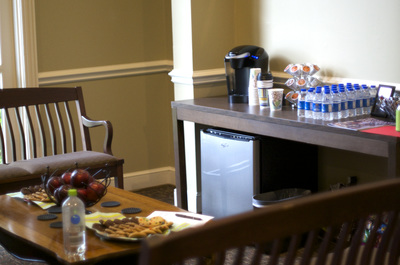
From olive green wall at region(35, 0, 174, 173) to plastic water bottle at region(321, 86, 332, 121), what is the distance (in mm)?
1904

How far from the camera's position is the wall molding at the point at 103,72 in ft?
13.6

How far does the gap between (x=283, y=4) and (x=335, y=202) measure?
2.78m

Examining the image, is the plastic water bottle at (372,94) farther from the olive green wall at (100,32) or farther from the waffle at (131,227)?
the olive green wall at (100,32)

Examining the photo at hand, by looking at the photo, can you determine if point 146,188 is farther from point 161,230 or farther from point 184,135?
point 161,230

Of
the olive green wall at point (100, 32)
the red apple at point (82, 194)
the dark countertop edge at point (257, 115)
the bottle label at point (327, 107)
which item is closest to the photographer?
the red apple at point (82, 194)

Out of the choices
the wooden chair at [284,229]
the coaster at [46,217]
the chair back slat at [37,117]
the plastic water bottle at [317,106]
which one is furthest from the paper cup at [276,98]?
the wooden chair at [284,229]

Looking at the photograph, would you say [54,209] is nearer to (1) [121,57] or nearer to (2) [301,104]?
(2) [301,104]

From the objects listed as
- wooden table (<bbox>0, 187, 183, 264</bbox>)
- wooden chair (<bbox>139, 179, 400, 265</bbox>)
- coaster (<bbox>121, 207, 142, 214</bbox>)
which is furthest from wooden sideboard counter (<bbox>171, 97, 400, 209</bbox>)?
wooden chair (<bbox>139, 179, 400, 265</bbox>)

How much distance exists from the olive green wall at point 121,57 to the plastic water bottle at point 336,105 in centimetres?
191

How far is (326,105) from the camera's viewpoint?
289 cm

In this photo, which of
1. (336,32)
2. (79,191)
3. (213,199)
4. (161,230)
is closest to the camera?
(161,230)

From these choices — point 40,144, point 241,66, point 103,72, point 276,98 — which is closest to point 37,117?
point 40,144

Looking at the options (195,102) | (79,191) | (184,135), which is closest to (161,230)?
(79,191)

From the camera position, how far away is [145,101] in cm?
459
